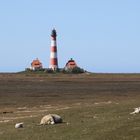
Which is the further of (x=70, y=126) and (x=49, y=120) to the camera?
(x=49, y=120)

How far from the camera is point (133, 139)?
18812 millimetres

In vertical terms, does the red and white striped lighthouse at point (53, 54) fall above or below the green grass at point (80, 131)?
above

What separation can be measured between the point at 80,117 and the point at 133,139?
9.99 meters

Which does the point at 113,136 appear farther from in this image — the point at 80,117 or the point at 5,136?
the point at 80,117

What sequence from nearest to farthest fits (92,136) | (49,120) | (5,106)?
(92,136), (49,120), (5,106)

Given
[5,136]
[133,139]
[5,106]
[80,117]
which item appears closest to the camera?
[133,139]

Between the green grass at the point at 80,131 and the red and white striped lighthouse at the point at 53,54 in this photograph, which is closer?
the green grass at the point at 80,131

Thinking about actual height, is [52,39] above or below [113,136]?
above

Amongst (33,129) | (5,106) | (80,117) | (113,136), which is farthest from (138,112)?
(5,106)

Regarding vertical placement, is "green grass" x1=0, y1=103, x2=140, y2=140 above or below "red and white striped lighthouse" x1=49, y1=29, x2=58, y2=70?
below

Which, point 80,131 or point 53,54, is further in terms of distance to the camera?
point 53,54

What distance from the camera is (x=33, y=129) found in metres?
24.1

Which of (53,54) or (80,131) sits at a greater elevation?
(53,54)

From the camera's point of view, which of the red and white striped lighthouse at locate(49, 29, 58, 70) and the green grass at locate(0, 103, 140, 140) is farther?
the red and white striped lighthouse at locate(49, 29, 58, 70)
